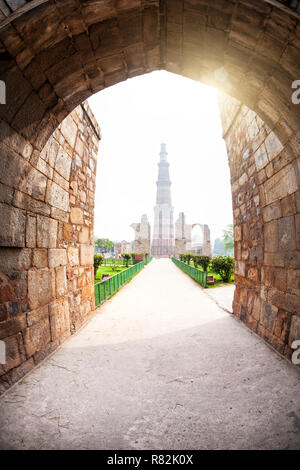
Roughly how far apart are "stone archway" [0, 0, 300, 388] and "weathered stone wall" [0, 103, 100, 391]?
0.02 m

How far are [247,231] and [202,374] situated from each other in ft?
9.52

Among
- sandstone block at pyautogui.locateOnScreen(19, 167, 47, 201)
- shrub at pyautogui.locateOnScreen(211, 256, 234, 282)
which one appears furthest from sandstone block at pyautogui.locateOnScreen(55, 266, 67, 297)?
shrub at pyautogui.locateOnScreen(211, 256, 234, 282)

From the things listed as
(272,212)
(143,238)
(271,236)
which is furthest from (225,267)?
(143,238)

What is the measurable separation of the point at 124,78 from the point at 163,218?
206ft

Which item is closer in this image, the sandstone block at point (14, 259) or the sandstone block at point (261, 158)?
the sandstone block at point (14, 259)

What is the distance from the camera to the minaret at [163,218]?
192ft

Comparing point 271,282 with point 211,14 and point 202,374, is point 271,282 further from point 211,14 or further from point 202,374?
point 211,14

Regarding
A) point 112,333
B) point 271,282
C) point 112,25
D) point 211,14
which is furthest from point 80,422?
point 211,14

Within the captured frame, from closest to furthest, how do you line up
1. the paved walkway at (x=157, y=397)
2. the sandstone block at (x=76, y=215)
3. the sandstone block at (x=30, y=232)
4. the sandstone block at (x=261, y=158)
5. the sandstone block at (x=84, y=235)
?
the paved walkway at (x=157, y=397), the sandstone block at (x=30, y=232), the sandstone block at (x=261, y=158), the sandstone block at (x=76, y=215), the sandstone block at (x=84, y=235)

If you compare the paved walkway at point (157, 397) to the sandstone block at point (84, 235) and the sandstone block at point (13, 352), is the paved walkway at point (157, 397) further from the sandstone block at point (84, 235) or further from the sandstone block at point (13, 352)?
the sandstone block at point (84, 235)

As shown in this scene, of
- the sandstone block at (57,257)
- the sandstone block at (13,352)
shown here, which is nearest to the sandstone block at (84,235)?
the sandstone block at (57,257)

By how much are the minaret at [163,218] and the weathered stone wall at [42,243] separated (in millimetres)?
50284
